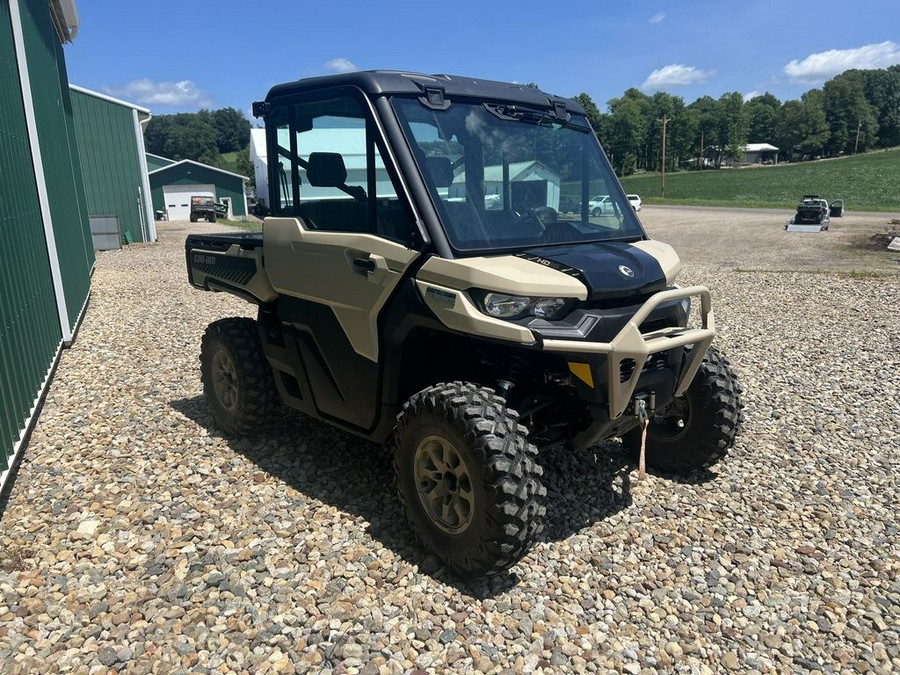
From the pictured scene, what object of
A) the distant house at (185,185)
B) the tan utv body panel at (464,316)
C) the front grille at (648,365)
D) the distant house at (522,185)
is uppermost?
the distant house at (185,185)

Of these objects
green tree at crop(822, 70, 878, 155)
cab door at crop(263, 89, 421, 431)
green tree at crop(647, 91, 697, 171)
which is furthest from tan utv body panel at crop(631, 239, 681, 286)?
green tree at crop(822, 70, 878, 155)

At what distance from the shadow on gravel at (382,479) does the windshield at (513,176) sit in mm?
1524

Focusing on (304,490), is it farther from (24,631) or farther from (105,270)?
(105,270)

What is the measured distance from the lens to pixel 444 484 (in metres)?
3.36

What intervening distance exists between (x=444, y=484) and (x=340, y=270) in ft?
4.27

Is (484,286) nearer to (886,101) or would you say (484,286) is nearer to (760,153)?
(886,101)

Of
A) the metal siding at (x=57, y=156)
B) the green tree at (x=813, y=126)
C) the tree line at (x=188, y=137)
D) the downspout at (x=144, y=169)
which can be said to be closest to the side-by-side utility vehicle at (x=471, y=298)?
the metal siding at (x=57, y=156)

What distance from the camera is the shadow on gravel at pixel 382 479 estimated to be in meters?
3.65

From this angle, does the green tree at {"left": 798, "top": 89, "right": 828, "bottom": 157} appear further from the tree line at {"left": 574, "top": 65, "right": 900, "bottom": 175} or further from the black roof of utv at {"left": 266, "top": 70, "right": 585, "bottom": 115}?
the black roof of utv at {"left": 266, "top": 70, "right": 585, "bottom": 115}

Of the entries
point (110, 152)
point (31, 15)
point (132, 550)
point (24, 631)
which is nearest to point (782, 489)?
point (132, 550)

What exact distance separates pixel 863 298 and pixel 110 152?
22638 mm

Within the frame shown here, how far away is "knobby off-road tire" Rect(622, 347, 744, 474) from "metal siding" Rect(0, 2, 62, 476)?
4.10 meters

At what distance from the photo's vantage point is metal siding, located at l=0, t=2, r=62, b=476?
15.4ft

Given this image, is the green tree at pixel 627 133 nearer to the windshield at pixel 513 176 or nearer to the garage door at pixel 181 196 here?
the garage door at pixel 181 196
